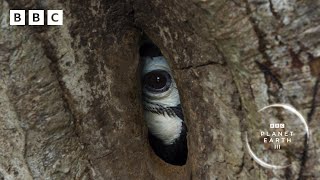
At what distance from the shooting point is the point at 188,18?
1.05 meters

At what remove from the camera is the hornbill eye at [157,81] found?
132 centimetres

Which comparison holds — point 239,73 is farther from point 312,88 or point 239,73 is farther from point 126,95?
point 126,95

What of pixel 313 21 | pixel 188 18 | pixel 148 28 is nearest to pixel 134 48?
pixel 148 28

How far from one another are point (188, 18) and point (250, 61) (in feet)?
0.47

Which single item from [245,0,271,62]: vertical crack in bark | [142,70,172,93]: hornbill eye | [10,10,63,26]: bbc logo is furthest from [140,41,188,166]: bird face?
[245,0,271,62]: vertical crack in bark

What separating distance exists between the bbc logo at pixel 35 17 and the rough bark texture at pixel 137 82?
1 cm

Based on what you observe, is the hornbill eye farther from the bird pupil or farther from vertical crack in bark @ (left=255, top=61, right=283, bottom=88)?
vertical crack in bark @ (left=255, top=61, right=283, bottom=88)

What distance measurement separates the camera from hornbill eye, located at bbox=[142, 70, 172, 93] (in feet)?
4.34

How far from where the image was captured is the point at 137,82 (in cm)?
127

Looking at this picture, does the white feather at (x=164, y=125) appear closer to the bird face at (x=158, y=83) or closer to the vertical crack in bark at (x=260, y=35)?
the bird face at (x=158, y=83)

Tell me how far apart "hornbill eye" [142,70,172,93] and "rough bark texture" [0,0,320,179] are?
72 millimetres

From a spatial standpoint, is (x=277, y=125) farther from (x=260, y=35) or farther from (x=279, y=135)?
(x=260, y=35)

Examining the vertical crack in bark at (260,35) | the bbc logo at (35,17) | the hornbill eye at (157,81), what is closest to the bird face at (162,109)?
the hornbill eye at (157,81)

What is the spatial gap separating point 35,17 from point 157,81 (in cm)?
35
